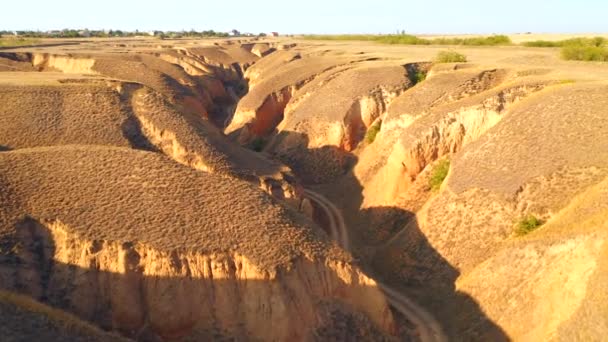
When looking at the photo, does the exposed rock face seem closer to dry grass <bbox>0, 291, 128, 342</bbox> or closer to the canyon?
the canyon

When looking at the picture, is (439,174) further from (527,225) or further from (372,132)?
(372,132)

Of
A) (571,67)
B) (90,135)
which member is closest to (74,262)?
(90,135)

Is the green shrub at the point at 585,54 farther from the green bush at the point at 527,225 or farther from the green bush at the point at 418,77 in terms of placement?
the green bush at the point at 527,225

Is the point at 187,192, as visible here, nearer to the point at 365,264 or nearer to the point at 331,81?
the point at 365,264

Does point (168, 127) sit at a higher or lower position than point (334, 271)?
higher

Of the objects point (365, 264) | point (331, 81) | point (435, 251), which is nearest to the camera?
point (435, 251)

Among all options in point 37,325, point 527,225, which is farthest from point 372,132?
point 37,325

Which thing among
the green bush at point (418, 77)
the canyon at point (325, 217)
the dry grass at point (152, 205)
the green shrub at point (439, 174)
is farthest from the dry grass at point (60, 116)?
the green bush at point (418, 77)
